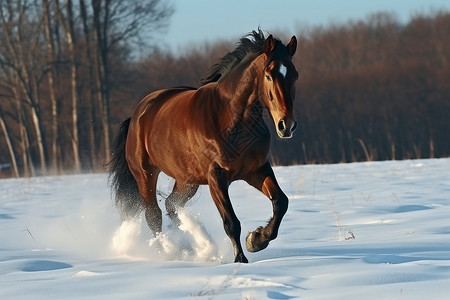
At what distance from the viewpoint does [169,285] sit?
4551 millimetres

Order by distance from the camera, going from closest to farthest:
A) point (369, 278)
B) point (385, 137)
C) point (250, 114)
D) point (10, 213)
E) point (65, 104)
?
point (369, 278), point (250, 114), point (10, 213), point (65, 104), point (385, 137)

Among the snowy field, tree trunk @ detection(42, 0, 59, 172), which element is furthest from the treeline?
the snowy field

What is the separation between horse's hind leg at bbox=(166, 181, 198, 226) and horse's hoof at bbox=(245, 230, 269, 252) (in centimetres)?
144

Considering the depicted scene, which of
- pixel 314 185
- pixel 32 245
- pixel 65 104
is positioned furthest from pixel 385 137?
pixel 32 245

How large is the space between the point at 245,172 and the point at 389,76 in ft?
138

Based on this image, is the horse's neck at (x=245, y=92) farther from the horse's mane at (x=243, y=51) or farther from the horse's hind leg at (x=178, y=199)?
the horse's hind leg at (x=178, y=199)

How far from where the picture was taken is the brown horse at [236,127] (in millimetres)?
5746

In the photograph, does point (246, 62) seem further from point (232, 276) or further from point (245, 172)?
A: point (232, 276)

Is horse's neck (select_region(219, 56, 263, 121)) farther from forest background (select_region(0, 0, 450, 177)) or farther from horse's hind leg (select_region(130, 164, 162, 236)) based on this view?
forest background (select_region(0, 0, 450, 177))

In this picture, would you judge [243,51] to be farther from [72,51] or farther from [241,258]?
[72,51]

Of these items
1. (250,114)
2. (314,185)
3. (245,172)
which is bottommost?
(314,185)

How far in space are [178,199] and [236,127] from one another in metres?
1.69

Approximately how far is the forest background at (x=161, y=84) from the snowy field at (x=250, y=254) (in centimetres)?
620

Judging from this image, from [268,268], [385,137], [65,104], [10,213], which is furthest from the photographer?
[385,137]
